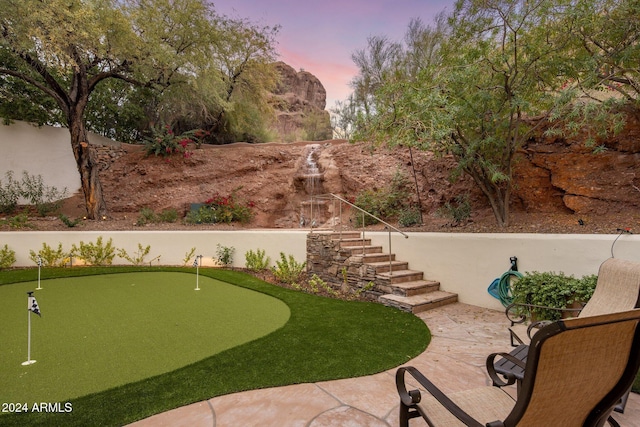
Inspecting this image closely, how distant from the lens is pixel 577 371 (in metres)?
1.09

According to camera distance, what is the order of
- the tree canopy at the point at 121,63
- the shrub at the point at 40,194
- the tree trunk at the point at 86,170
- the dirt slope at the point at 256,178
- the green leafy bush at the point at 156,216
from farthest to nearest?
the shrub at the point at 40,194, the green leafy bush at the point at 156,216, the tree trunk at the point at 86,170, the dirt slope at the point at 256,178, the tree canopy at the point at 121,63

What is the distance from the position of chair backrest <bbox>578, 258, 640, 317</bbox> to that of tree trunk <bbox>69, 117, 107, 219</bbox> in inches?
449

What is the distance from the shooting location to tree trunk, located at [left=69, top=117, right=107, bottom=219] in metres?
9.08

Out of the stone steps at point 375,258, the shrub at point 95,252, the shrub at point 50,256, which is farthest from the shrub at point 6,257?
the stone steps at point 375,258

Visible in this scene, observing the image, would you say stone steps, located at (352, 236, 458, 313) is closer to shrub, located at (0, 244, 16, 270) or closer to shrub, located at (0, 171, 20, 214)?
shrub, located at (0, 244, 16, 270)

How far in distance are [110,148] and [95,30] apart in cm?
656

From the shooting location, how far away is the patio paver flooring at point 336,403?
1979 millimetres

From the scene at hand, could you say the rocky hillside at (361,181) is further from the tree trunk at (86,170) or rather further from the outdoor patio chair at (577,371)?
the outdoor patio chair at (577,371)

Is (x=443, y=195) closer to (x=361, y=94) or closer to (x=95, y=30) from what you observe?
(x=361, y=94)

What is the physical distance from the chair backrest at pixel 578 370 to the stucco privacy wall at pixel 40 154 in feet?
46.5

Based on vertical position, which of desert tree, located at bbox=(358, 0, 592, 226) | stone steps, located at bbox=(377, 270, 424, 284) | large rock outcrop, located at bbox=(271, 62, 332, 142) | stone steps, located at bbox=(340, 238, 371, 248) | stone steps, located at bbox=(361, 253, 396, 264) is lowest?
stone steps, located at bbox=(377, 270, 424, 284)

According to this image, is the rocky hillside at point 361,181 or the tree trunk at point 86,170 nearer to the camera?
the rocky hillside at point 361,181

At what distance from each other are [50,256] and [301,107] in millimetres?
23380

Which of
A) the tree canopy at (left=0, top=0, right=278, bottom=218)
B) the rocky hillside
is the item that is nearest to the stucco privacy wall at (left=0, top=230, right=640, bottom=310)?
the rocky hillside
